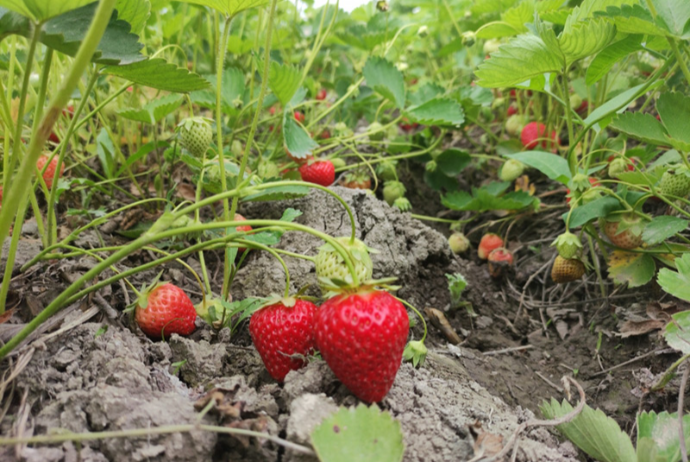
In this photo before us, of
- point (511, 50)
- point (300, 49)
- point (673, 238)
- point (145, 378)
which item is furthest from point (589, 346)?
point (300, 49)

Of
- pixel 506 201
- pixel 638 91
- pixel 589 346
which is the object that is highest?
pixel 638 91

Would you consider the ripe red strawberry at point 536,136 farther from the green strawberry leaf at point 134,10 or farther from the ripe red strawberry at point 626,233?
the green strawberry leaf at point 134,10

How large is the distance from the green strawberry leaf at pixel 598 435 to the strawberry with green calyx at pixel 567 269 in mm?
609

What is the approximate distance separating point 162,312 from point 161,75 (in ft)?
1.58

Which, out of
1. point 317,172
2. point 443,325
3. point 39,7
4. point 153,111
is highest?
point 39,7

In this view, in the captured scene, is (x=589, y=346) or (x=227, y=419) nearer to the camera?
(x=227, y=419)

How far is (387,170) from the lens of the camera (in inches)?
80.2

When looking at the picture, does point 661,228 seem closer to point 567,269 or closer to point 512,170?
point 567,269

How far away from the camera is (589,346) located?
145 centimetres

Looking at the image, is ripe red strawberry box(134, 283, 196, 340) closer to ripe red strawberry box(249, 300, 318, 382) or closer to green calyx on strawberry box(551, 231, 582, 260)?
ripe red strawberry box(249, 300, 318, 382)

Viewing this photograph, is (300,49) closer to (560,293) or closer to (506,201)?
(506,201)

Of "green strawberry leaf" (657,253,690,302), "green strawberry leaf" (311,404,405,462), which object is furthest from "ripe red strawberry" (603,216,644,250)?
"green strawberry leaf" (311,404,405,462)

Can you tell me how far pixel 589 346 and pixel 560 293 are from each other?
281 millimetres

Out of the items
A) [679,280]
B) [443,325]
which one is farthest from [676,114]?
[443,325]
